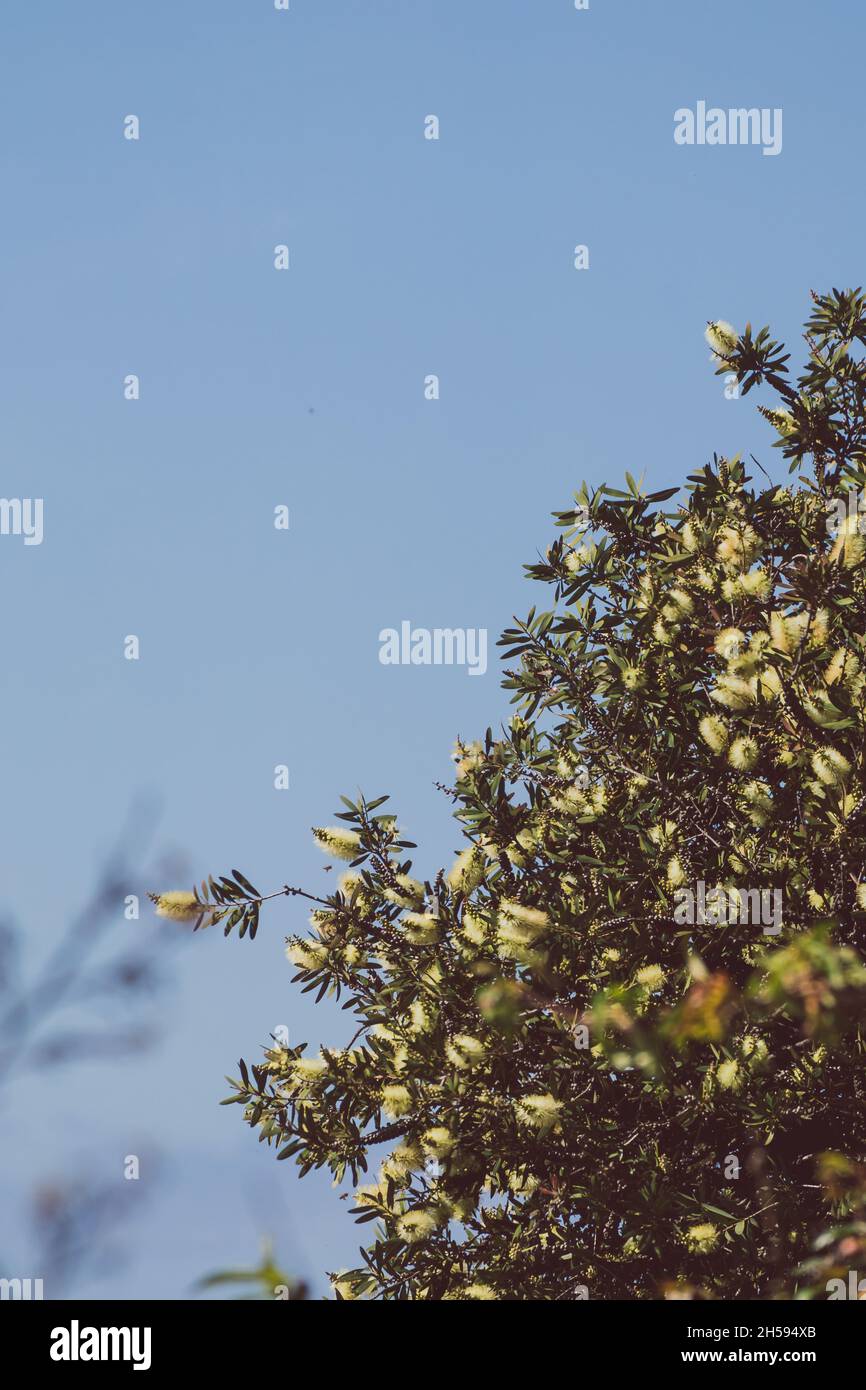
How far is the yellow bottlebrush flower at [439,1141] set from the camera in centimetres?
891

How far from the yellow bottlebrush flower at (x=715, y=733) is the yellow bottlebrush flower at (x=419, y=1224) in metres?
3.57

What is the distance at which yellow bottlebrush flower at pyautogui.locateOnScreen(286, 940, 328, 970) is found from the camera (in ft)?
33.6

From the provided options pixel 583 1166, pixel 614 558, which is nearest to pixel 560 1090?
pixel 583 1166

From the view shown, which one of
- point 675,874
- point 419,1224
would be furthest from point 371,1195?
point 675,874

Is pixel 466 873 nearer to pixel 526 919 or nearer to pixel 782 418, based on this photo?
pixel 526 919

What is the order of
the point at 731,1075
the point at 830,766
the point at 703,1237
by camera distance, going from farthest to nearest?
the point at 830,766 → the point at 703,1237 → the point at 731,1075

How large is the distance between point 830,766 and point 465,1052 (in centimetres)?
289

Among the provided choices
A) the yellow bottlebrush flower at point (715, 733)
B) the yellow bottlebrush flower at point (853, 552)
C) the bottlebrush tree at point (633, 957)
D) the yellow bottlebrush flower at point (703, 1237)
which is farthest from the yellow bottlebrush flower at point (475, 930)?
the yellow bottlebrush flower at point (853, 552)

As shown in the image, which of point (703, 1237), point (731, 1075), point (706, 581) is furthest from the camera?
point (706, 581)

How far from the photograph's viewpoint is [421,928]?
9703 millimetres

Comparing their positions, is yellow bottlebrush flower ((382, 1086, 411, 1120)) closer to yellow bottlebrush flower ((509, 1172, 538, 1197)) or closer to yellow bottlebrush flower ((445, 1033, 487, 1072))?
yellow bottlebrush flower ((445, 1033, 487, 1072))

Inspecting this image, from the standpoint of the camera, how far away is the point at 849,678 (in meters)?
9.32

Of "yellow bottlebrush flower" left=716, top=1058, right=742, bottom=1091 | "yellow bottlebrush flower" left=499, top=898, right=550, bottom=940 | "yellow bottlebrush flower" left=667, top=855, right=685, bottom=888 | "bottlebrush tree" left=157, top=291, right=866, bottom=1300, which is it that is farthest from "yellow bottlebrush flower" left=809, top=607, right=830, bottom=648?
"yellow bottlebrush flower" left=716, top=1058, right=742, bottom=1091
